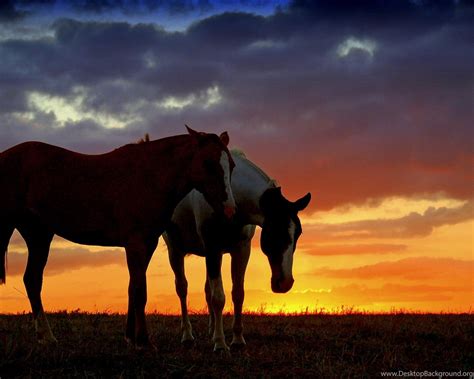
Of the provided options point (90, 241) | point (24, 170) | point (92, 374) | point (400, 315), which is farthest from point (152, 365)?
point (400, 315)

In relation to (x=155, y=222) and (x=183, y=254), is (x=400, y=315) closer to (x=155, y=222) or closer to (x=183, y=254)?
(x=183, y=254)

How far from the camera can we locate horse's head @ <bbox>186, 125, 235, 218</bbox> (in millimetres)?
8953

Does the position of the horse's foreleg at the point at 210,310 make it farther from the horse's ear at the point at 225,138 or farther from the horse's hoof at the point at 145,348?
the horse's ear at the point at 225,138

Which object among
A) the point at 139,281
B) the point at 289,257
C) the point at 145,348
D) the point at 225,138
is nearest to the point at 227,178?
the point at 225,138

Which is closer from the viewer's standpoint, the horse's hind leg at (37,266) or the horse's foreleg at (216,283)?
the horse's foreleg at (216,283)

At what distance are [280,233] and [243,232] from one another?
1174 millimetres

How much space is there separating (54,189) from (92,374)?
3454mm

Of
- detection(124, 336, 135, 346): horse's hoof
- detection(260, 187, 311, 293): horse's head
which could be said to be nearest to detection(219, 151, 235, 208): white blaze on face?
detection(260, 187, 311, 293): horse's head

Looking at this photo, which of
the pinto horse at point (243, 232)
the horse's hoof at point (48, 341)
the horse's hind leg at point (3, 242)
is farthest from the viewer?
the horse's hind leg at point (3, 242)

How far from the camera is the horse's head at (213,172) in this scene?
8953 mm

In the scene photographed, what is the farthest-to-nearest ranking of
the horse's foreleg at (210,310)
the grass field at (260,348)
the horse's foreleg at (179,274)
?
the horse's foreleg at (179,274) < the horse's foreleg at (210,310) < the grass field at (260,348)

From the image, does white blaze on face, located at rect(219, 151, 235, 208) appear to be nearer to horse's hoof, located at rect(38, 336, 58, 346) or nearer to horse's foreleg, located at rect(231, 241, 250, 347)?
horse's foreleg, located at rect(231, 241, 250, 347)

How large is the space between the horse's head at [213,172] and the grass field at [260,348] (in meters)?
2.09

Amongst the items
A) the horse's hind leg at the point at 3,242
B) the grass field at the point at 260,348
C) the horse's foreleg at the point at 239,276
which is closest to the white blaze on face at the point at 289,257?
the grass field at the point at 260,348
